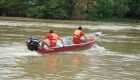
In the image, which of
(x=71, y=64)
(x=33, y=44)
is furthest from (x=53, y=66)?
(x=33, y=44)

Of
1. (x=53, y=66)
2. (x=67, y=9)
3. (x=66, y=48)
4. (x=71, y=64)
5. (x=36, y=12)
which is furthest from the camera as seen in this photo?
(x=67, y=9)

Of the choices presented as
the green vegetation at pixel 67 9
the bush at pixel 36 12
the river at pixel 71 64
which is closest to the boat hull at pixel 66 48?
the river at pixel 71 64

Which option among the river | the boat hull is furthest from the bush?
the boat hull

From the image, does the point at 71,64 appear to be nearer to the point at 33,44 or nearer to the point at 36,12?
the point at 33,44

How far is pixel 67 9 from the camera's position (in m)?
65.1

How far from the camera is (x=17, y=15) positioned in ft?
209

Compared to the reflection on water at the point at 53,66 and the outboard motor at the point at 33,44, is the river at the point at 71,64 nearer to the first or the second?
the reflection on water at the point at 53,66

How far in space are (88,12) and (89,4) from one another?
5.06 ft

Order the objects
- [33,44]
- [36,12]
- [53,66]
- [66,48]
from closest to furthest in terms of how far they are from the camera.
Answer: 1. [53,66]
2. [33,44]
3. [66,48]
4. [36,12]

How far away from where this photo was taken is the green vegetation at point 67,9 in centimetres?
6281

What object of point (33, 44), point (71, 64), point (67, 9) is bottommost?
point (67, 9)

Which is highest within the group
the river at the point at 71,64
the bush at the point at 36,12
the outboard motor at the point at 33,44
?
the outboard motor at the point at 33,44

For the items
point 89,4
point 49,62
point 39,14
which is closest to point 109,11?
point 89,4

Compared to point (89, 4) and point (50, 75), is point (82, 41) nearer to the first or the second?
point (50, 75)
